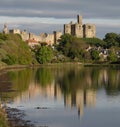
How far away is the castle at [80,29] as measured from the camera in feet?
560

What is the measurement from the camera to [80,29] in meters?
172

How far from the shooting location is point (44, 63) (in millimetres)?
102750

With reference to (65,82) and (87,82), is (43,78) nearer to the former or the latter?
(65,82)

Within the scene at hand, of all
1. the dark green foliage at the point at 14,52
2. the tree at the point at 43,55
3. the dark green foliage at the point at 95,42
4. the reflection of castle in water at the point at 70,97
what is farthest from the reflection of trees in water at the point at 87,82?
the dark green foliage at the point at 95,42

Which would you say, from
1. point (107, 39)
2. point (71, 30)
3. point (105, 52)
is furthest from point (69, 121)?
point (71, 30)

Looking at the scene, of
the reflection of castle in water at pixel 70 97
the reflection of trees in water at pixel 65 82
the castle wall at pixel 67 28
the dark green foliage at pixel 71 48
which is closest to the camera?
the reflection of castle in water at pixel 70 97

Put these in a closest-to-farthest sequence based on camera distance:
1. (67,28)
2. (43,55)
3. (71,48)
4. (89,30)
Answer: (43,55)
(71,48)
(67,28)
(89,30)

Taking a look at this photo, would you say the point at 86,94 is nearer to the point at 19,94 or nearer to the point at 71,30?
the point at 19,94

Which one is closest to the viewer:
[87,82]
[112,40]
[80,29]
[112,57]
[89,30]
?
[87,82]

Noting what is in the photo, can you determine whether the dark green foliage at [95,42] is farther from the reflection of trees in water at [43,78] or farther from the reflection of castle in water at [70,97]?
the reflection of castle in water at [70,97]

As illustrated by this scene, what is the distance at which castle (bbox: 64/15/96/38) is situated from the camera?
170625mm

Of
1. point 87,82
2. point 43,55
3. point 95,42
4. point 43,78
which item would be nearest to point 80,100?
point 87,82

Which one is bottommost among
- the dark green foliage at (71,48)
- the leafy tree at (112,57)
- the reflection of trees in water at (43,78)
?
the reflection of trees in water at (43,78)

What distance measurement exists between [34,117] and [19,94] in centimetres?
1123
